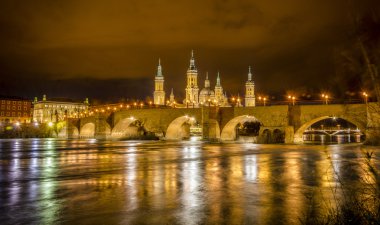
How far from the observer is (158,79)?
5738 inches

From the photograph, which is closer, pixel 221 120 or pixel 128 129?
pixel 221 120

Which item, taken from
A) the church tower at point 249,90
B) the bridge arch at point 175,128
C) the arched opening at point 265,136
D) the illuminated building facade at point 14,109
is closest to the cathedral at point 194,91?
the church tower at point 249,90

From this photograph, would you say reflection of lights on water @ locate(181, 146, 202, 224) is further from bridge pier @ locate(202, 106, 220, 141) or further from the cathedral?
the cathedral

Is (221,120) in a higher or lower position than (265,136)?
higher

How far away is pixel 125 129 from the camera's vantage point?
70.4 m

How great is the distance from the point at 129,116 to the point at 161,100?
79.7 m

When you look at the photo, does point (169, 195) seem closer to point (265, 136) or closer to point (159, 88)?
point (265, 136)

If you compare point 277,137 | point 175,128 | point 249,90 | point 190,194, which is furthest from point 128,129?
point 249,90

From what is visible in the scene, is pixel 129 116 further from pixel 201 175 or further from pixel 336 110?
pixel 201 175

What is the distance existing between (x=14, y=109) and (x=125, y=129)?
2959 inches

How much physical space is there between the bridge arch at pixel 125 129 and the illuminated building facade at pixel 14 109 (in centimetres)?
7035

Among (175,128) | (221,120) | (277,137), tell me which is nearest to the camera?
(277,137)

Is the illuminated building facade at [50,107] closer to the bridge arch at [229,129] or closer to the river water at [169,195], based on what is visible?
the bridge arch at [229,129]

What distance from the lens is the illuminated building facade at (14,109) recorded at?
124 m
